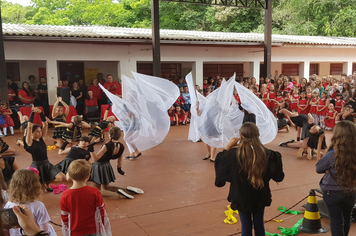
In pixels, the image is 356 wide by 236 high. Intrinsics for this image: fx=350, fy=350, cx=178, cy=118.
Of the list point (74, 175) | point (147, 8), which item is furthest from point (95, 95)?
point (147, 8)

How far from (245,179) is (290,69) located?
62.3 ft

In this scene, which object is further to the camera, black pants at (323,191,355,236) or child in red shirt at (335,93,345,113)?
child in red shirt at (335,93,345,113)

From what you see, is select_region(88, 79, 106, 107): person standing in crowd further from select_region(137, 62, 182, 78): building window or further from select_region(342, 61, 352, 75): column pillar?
select_region(342, 61, 352, 75): column pillar

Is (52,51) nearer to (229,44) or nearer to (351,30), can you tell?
(229,44)

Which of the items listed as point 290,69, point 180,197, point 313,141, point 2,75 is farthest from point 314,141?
point 290,69

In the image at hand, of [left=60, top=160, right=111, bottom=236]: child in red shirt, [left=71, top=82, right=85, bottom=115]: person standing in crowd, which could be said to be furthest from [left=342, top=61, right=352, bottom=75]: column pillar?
[left=60, top=160, right=111, bottom=236]: child in red shirt

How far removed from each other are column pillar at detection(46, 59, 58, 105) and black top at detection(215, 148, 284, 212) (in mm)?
10899

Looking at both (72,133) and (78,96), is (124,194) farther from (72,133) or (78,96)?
(78,96)

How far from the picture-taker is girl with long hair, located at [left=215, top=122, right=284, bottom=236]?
10.1 feet

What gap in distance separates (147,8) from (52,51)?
61.3 ft

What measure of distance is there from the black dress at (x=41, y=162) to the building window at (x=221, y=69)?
13.7 m

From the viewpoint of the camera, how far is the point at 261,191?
3.17m

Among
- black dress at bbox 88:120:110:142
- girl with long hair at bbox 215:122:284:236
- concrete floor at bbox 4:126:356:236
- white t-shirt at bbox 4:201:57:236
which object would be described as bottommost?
concrete floor at bbox 4:126:356:236

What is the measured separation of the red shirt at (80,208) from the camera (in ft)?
10.5
